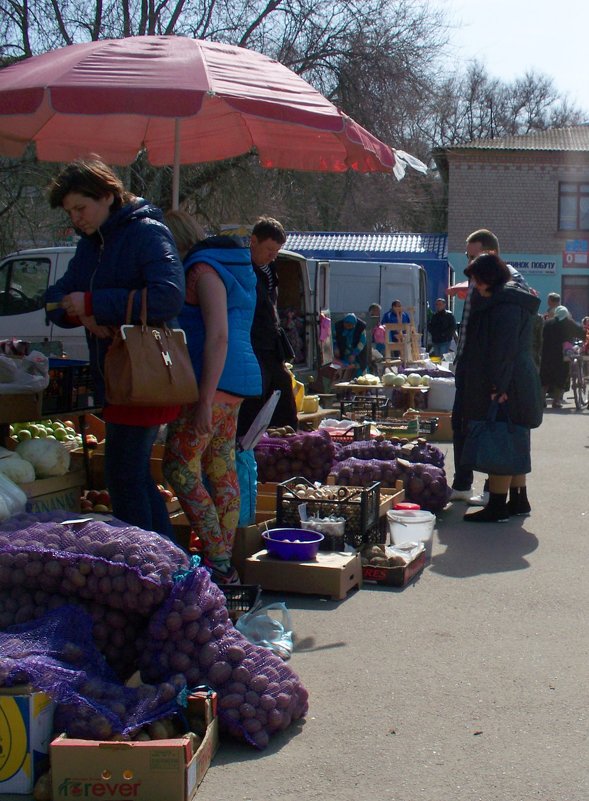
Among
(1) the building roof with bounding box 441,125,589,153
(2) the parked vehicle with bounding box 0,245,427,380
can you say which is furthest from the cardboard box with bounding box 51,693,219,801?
(1) the building roof with bounding box 441,125,589,153

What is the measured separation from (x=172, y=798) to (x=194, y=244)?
2.78 meters

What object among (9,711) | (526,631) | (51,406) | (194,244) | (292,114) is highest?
(292,114)

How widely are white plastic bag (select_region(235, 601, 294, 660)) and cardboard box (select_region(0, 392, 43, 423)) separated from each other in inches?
70.3

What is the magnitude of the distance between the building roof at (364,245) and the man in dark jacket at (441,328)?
29.4 ft

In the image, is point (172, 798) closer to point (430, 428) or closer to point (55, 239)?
point (430, 428)

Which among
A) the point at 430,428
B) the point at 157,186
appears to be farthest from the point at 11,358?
the point at 157,186

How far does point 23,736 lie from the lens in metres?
3.20

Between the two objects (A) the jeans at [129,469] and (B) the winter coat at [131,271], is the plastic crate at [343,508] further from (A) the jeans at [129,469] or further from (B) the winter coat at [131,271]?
(B) the winter coat at [131,271]

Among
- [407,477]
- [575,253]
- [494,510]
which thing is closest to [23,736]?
[407,477]

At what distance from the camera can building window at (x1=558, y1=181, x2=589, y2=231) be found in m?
37.4

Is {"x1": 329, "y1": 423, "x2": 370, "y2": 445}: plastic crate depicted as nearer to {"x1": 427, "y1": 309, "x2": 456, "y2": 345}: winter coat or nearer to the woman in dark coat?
the woman in dark coat

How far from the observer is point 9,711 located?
3.19 meters

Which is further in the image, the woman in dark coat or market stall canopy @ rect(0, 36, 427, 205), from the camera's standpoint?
the woman in dark coat

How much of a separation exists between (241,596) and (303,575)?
828 millimetres
